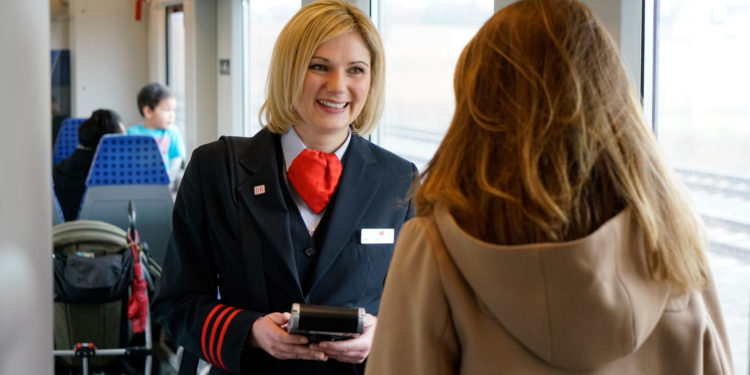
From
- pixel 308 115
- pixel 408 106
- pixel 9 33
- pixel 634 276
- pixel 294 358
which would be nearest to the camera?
pixel 9 33

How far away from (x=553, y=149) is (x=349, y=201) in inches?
31.1

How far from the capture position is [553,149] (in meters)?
0.97

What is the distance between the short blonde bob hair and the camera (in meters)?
1.71

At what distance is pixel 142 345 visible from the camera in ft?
Result: 12.9

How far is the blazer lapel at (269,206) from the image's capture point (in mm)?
1623

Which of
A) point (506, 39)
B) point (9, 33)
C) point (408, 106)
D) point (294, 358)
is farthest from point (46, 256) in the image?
point (408, 106)

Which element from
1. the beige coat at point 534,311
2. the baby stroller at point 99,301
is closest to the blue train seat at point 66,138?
the baby stroller at point 99,301

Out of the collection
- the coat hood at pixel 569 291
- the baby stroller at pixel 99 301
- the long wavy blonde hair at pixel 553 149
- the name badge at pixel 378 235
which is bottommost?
the baby stroller at pixel 99 301

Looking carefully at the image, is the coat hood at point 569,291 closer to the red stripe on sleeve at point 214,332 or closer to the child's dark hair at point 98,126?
the red stripe on sleeve at point 214,332

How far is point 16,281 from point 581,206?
2.17 ft

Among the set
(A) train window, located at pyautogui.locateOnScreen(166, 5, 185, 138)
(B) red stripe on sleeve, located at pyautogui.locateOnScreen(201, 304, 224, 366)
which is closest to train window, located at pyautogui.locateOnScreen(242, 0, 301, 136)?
(A) train window, located at pyautogui.locateOnScreen(166, 5, 185, 138)

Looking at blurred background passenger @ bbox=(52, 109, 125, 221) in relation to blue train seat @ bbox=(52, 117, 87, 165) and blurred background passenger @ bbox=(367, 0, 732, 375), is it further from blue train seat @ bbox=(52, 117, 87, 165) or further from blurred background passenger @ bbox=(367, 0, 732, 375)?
blurred background passenger @ bbox=(367, 0, 732, 375)

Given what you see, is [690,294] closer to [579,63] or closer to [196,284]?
[579,63]

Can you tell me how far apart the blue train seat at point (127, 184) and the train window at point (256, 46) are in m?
1.33
